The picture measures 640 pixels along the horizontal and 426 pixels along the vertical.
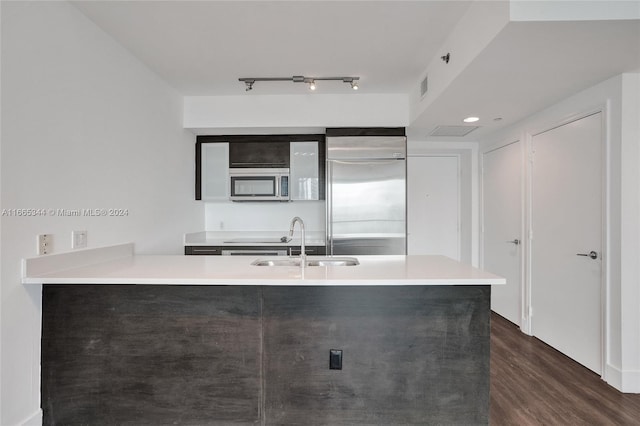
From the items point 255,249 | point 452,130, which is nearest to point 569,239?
point 452,130

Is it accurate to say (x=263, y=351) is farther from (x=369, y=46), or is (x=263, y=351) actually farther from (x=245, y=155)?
(x=245, y=155)

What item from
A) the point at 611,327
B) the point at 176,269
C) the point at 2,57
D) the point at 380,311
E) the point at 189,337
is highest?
the point at 2,57

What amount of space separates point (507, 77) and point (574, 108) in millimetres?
925

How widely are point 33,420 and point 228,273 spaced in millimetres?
1323

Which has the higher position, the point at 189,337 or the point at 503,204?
the point at 503,204

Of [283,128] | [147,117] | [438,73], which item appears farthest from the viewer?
[283,128]

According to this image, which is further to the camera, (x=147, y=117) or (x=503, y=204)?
(x=503, y=204)

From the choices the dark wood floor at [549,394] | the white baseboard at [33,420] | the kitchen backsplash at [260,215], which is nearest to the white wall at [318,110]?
the kitchen backsplash at [260,215]

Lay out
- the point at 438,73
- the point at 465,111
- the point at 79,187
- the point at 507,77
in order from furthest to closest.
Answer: the point at 465,111
the point at 438,73
the point at 507,77
the point at 79,187

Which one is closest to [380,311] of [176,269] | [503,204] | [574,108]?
[176,269]

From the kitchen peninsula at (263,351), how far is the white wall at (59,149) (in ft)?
0.47

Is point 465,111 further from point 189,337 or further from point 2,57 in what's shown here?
point 2,57

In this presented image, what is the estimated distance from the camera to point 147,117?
2953 mm

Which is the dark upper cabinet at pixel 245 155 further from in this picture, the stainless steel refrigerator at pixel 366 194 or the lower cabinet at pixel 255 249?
the lower cabinet at pixel 255 249
